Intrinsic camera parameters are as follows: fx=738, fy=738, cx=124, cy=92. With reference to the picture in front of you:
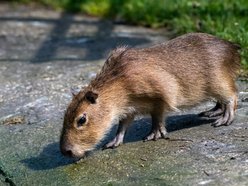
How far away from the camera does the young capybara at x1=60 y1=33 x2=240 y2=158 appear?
4781mm

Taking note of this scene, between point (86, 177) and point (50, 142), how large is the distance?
0.76 meters

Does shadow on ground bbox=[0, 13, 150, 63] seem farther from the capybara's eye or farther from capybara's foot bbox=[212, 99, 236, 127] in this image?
the capybara's eye

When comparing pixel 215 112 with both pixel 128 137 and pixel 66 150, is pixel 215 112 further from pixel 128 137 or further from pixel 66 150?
pixel 66 150

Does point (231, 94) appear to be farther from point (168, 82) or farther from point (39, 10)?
point (39, 10)

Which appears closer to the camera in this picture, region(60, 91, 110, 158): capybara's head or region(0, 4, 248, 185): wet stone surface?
region(0, 4, 248, 185): wet stone surface

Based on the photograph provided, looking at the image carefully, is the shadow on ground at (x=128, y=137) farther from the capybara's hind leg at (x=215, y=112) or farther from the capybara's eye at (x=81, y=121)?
the capybara's eye at (x=81, y=121)

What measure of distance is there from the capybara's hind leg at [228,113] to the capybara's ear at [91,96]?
908 mm

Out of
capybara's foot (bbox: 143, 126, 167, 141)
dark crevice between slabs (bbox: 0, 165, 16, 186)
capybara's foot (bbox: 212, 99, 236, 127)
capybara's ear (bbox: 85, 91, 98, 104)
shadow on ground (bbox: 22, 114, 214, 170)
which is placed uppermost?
capybara's ear (bbox: 85, 91, 98, 104)

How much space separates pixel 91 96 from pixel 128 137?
561 mm

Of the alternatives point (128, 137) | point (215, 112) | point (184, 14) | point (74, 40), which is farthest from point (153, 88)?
point (74, 40)

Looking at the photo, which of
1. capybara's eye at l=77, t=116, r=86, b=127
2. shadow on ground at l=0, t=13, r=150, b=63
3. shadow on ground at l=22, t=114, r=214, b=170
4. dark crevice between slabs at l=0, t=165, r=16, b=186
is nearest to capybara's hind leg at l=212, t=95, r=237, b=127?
shadow on ground at l=22, t=114, r=214, b=170

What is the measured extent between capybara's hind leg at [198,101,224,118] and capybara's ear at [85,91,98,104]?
971 millimetres

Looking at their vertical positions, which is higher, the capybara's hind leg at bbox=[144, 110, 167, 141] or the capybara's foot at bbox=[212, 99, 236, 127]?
the capybara's foot at bbox=[212, 99, 236, 127]

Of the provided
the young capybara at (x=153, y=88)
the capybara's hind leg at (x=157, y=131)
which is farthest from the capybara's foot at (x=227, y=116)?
the capybara's hind leg at (x=157, y=131)
